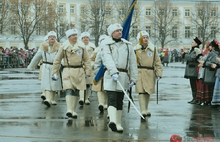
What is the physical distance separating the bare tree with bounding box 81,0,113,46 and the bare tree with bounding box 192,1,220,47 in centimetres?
1538

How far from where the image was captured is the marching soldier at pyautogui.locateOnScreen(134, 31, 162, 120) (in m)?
11.5

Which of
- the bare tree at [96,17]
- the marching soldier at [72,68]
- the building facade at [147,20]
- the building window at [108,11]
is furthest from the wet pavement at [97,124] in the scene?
the building facade at [147,20]

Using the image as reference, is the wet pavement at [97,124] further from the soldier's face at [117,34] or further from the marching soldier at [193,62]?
the soldier's face at [117,34]

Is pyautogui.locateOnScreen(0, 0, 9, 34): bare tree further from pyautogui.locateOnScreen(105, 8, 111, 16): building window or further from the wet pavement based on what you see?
the wet pavement

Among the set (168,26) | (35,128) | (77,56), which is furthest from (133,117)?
(168,26)

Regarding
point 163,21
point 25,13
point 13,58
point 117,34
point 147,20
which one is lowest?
point 13,58

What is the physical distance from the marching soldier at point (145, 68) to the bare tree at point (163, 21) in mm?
76349

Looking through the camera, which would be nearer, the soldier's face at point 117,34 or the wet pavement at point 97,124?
the wet pavement at point 97,124

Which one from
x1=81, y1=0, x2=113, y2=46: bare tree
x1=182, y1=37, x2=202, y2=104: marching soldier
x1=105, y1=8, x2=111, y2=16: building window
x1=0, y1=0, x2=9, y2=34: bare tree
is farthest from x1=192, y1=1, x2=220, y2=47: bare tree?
x1=182, y1=37, x2=202, y2=104: marching soldier

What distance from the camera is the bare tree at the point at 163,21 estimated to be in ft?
287

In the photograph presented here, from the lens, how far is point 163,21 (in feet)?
289

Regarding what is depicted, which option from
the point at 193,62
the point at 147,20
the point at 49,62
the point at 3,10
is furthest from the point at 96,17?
the point at 49,62

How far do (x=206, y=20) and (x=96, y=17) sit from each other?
19531 millimetres

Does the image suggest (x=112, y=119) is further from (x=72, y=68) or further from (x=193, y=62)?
(x=193, y=62)
